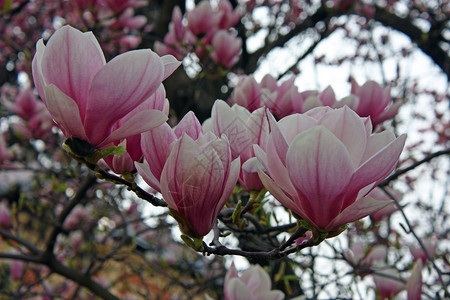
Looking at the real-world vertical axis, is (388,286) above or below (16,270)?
above

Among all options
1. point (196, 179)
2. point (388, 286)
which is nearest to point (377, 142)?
point (196, 179)

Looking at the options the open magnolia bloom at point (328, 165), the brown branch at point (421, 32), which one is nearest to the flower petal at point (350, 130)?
the open magnolia bloom at point (328, 165)

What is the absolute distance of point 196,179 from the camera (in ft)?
1.70

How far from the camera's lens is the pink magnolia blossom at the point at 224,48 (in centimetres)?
165

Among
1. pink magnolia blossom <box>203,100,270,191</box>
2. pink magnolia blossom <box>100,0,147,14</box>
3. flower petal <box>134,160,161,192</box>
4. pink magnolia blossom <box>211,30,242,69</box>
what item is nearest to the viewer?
flower petal <box>134,160,161,192</box>

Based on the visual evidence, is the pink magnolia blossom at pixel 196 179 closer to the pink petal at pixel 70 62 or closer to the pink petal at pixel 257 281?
the pink petal at pixel 70 62

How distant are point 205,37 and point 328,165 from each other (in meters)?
1.37

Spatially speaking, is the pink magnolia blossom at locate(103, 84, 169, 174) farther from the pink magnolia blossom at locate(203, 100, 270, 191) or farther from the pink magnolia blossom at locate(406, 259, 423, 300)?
the pink magnolia blossom at locate(406, 259, 423, 300)

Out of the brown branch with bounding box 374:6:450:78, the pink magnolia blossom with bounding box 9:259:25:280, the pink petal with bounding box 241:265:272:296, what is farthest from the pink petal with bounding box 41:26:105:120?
the brown branch with bounding box 374:6:450:78

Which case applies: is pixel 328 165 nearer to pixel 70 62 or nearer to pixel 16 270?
pixel 70 62

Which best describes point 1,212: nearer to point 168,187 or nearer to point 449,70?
point 168,187

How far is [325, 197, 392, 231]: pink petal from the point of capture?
1.60 feet

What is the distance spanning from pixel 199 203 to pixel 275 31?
267 cm

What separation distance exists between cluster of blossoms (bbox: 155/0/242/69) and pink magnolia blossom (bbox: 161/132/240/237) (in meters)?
1.20
